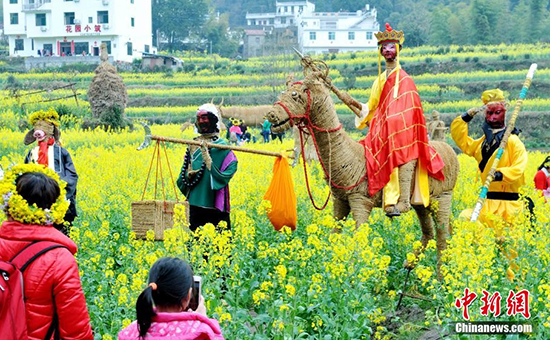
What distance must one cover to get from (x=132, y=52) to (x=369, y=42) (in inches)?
1172

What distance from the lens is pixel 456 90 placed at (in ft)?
146

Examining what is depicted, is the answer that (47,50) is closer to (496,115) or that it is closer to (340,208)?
(340,208)

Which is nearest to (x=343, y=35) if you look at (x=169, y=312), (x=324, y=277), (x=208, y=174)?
(x=208, y=174)

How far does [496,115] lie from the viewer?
8141 millimetres

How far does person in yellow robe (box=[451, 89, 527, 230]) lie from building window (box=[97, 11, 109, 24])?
62.1 metres

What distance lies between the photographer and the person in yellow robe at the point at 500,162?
309 inches

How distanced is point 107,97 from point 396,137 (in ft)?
61.2

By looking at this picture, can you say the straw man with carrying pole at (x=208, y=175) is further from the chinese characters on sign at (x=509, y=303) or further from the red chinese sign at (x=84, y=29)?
the red chinese sign at (x=84, y=29)

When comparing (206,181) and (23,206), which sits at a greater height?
(23,206)

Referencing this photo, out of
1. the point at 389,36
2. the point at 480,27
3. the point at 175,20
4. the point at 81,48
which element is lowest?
the point at 389,36

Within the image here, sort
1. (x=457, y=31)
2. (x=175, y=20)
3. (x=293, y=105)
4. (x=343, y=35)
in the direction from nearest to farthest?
(x=293, y=105), (x=457, y=31), (x=343, y=35), (x=175, y=20)

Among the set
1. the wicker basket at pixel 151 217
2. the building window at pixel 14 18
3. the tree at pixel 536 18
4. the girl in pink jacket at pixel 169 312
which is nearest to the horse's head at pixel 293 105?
the wicker basket at pixel 151 217

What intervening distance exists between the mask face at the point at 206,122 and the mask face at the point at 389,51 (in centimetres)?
184

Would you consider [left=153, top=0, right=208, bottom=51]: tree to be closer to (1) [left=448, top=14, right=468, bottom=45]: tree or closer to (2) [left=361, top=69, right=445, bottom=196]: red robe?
(1) [left=448, top=14, right=468, bottom=45]: tree
